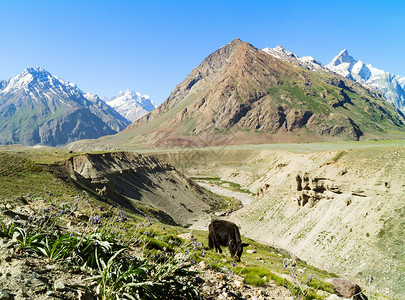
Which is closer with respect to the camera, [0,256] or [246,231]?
[0,256]

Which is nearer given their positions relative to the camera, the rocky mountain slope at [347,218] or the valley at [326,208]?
the rocky mountain slope at [347,218]

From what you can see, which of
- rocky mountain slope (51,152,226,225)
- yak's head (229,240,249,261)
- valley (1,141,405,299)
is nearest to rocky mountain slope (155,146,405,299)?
valley (1,141,405,299)

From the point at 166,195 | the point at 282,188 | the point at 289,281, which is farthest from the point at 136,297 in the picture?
the point at 166,195

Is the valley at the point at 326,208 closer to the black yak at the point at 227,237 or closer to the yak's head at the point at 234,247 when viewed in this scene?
the yak's head at the point at 234,247

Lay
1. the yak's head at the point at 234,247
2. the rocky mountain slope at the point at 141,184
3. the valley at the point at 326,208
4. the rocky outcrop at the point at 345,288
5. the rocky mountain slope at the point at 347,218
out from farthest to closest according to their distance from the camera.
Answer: the rocky mountain slope at the point at 141,184 < the valley at the point at 326,208 < the rocky mountain slope at the point at 347,218 < the yak's head at the point at 234,247 < the rocky outcrop at the point at 345,288

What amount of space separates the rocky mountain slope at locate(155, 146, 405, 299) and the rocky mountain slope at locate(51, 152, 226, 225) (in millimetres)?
18711

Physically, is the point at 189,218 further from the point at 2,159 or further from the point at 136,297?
the point at 136,297

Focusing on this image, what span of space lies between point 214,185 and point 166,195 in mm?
53756

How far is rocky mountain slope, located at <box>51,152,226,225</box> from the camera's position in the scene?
189 ft

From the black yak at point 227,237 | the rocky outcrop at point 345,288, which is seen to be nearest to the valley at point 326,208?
the rocky outcrop at point 345,288

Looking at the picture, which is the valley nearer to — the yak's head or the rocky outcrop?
the rocky outcrop

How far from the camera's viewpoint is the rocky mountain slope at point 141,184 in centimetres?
5749

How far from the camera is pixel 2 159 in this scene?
127 feet

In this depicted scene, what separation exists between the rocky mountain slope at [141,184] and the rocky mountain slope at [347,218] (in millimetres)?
18711
